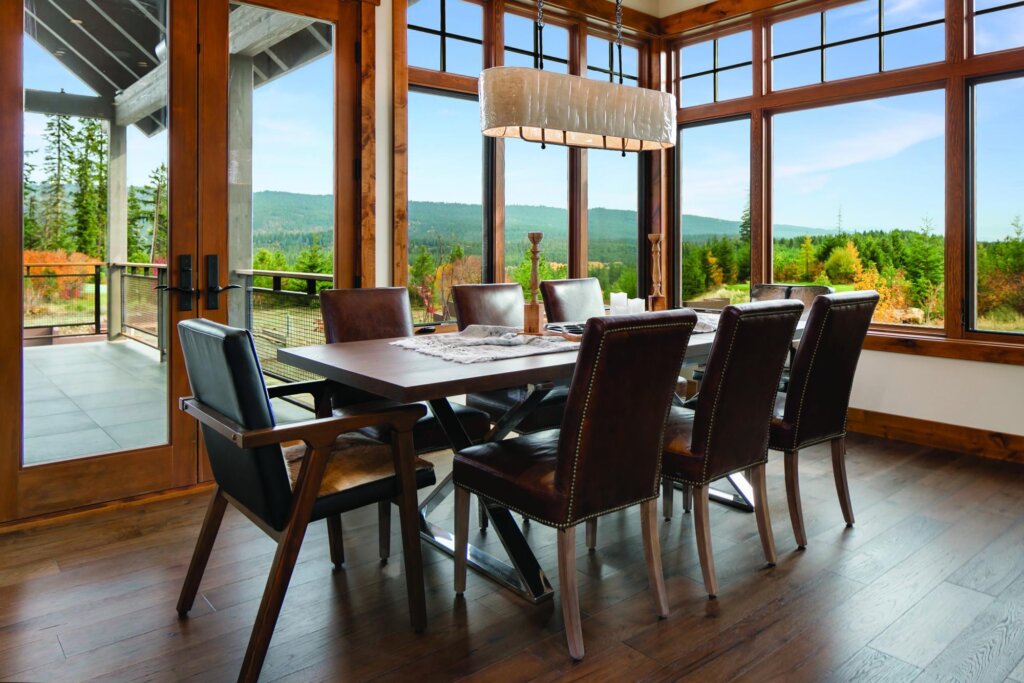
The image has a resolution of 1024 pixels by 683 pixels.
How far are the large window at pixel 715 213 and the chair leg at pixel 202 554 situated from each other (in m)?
3.89

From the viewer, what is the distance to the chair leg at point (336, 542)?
2666 mm

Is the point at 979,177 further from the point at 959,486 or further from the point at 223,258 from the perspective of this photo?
the point at 223,258

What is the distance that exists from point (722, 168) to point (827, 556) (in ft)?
11.5

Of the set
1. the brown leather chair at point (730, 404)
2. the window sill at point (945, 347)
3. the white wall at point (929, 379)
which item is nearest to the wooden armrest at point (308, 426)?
the brown leather chair at point (730, 404)

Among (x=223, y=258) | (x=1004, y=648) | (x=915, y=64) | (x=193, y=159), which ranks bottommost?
(x=1004, y=648)

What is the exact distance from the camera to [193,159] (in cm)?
351

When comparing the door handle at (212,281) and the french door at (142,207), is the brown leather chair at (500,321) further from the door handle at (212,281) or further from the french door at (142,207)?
the door handle at (212,281)

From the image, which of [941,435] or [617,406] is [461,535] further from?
[941,435]

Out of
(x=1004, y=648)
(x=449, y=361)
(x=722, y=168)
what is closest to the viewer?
(x=1004, y=648)

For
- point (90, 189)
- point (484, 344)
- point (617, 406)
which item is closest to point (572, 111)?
point (484, 344)

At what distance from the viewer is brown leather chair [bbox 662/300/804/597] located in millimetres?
2402

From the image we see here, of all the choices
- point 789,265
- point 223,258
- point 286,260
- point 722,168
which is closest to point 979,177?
point 789,265

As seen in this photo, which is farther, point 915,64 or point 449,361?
point 915,64

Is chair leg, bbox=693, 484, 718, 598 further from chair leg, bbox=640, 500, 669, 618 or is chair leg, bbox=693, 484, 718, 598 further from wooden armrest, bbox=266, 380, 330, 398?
wooden armrest, bbox=266, 380, 330, 398
